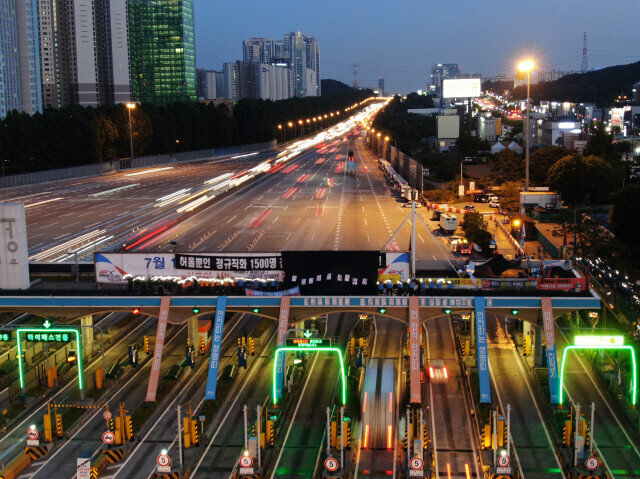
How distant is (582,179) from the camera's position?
72000 millimetres

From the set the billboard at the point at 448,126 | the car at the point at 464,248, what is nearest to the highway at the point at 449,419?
the car at the point at 464,248

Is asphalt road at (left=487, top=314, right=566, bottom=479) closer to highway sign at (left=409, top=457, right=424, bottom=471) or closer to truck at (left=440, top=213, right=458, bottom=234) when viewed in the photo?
highway sign at (left=409, top=457, right=424, bottom=471)

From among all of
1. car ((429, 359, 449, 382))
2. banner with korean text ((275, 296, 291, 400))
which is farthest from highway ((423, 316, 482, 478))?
banner with korean text ((275, 296, 291, 400))

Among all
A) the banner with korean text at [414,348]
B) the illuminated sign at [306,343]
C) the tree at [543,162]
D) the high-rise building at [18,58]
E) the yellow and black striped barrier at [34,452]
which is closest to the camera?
the yellow and black striped barrier at [34,452]

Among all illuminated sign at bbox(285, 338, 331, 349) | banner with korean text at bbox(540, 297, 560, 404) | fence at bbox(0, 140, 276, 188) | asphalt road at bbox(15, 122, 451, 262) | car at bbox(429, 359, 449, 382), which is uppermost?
fence at bbox(0, 140, 276, 188)

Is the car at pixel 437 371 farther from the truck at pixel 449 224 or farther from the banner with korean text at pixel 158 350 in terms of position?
the truck at pixel 449 224

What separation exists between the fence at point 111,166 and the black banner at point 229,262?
190 feet

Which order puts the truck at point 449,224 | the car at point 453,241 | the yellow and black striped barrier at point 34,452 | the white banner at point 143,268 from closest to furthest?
the yellow and black striped barrier at point 34,452 → the white banner at point 143,268 → the car at point 453,241 → the truck at point 449,224

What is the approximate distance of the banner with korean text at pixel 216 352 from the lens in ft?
90.7

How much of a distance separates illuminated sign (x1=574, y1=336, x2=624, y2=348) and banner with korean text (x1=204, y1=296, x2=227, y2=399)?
12.4m

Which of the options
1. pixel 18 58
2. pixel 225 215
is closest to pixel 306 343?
pixel 225 215

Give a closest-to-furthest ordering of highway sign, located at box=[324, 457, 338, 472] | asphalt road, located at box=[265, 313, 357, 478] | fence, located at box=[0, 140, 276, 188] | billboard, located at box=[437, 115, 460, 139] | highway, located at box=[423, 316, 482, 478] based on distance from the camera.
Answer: highway sign, located at box=[324, 457, 338, 472] → highway, located at box=[423, 316, 482, 478] → asphalt road, located at box=[265, 313, 357, 478] → fence, located at box=[0, 140, 276, 188] → billboard, located at box=[437, 115, 460, 139]

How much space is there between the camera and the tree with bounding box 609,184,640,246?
53781mm

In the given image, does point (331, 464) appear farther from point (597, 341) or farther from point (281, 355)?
point (597, 341)
